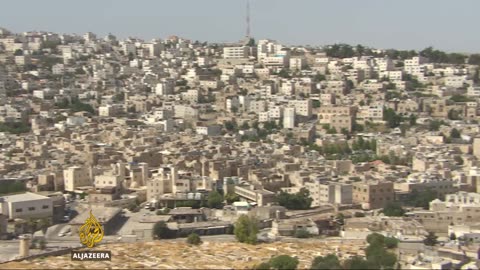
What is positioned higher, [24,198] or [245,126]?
[245,126]

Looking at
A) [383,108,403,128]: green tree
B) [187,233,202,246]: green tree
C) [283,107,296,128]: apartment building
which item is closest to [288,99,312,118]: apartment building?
[283,107,296,128]: apartment building

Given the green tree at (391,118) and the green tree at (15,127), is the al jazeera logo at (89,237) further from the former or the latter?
the green tree at (391,118)

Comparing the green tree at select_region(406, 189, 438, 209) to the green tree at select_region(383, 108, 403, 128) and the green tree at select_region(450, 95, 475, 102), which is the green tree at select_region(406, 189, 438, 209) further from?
the green tree at select_region(450, 95, 475, 102)

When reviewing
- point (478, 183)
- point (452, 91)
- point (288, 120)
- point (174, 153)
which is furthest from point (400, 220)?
point (452, 91)

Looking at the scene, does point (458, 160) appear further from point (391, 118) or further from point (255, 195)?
point (255, 195)

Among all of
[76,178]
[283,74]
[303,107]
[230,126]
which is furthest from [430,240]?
[283,74]

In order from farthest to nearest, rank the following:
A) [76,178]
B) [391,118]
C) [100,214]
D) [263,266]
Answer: [391,118], [76,178], [100,214], [263,266]
